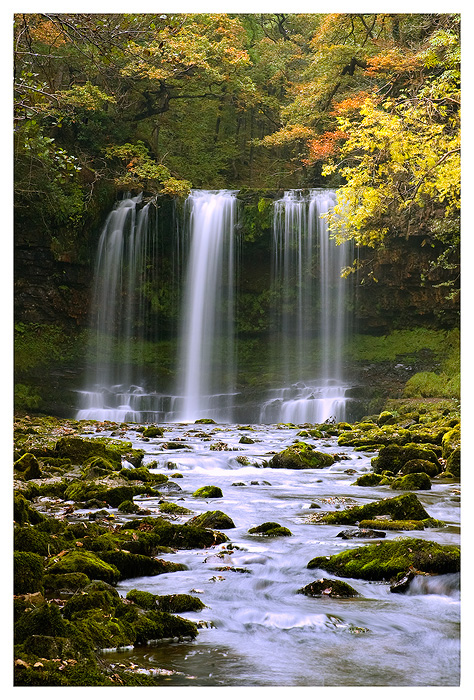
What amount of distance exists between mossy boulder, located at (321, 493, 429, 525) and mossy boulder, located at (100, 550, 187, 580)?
160 centimetres

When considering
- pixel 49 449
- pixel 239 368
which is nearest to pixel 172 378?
pixel 239 368

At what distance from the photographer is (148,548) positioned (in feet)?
12.1

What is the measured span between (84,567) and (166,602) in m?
0.50

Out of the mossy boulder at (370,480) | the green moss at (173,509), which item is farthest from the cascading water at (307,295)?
the green moss at (173,509)

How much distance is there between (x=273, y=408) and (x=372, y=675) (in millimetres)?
11720

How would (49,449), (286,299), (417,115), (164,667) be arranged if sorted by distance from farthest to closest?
(286,299) → (49,449) → (417,115) → (164,667)

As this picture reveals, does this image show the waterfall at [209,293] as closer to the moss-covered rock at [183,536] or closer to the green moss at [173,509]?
the green moss at [173,509]

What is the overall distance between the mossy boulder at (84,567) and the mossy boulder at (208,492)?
7.77 feet

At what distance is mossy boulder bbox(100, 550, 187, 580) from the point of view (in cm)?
328

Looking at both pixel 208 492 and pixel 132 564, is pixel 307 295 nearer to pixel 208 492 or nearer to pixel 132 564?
pixel 208 492

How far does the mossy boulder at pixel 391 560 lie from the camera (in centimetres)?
320

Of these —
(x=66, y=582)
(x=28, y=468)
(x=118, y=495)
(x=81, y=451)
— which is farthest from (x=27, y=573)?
(x=81, y=451)

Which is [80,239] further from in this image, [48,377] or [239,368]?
[239,368]

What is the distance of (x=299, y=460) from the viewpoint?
6816 mm
